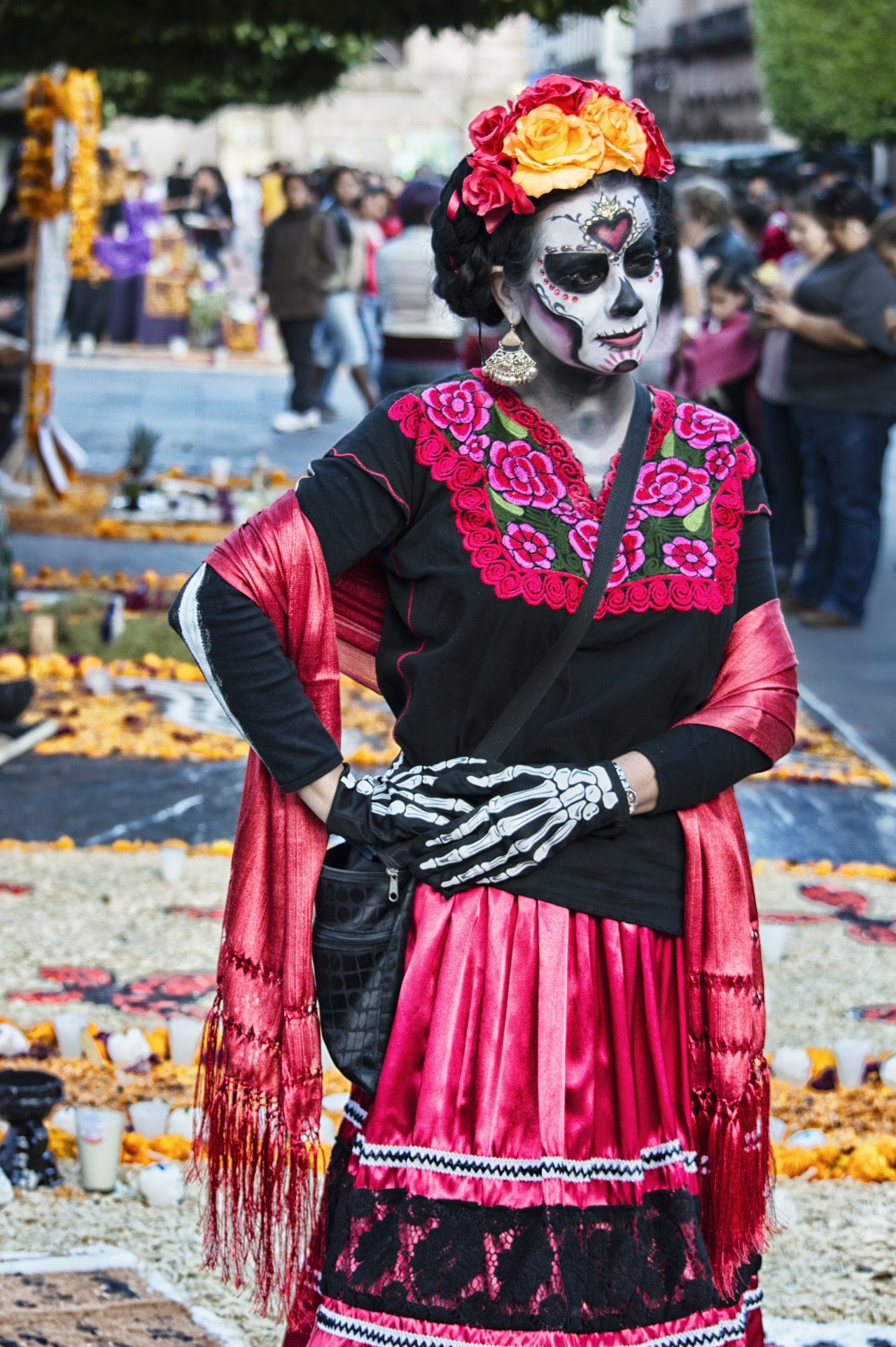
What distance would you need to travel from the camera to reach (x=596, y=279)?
2523 mm

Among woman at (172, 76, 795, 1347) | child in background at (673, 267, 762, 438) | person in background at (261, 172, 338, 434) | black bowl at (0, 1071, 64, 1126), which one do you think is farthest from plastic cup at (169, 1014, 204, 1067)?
person in background at (261, 172, 338, 434)

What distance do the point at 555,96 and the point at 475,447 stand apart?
49 centimetres

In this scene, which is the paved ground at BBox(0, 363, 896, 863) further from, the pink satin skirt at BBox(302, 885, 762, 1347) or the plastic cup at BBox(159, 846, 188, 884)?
the pink satin skirt at BBox(302, 885, 762, 1347)

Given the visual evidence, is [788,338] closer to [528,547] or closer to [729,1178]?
[528,547]

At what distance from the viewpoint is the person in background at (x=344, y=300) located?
15203mm

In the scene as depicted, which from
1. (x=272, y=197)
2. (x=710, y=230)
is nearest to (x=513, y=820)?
(x=710, y=230)

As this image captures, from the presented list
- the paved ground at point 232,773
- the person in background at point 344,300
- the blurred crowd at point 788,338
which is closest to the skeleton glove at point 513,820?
the paved ground at point 232,773

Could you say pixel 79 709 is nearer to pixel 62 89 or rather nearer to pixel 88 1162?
pixel 88 1162

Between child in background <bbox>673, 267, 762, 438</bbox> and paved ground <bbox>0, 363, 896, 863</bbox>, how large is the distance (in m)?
1.47

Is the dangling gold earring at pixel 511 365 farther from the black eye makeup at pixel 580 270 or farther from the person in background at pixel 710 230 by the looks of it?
the person in background at pixel 710 230

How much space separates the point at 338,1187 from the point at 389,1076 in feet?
0.61

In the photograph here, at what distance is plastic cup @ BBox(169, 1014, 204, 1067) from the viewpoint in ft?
13.9

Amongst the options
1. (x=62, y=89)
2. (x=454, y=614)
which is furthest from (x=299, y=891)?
(x=62, y=89)

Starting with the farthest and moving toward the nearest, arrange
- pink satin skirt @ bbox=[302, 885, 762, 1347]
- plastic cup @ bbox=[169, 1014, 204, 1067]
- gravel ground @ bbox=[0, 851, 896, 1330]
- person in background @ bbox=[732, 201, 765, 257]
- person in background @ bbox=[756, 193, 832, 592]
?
person in background @ bbox=[732, 201, 765, 257] → person in background @ bbox=[756, 193, 832, 592] → plastic cup @ bbox=[169, 1014, 204, 1067] → gravel ground @ bbox=[0, 851, 896, 1330] → pink satin skirt @ bbox=[302, 885, 762, 1347]
